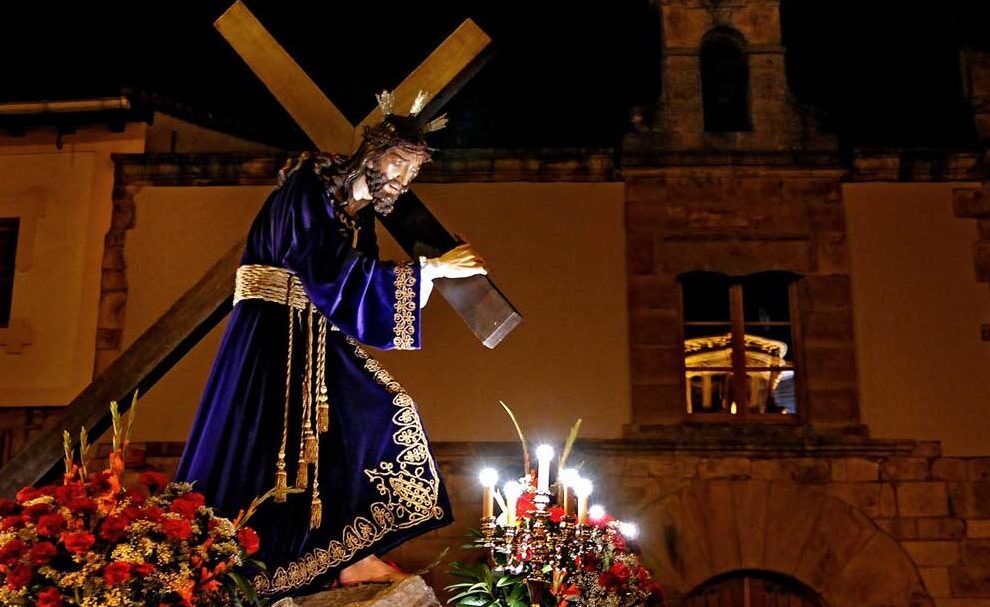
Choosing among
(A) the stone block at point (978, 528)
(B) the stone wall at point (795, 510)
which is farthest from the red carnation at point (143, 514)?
(A) the stone block at point (978, 528)

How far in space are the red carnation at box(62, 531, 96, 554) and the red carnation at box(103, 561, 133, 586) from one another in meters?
0.09

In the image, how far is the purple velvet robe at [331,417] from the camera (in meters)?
3.68

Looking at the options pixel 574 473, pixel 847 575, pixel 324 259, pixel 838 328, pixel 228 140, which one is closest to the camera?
pixel 324 259

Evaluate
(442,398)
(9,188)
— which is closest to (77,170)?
(9,188)

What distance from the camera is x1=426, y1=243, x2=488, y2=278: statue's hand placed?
13.5 feet

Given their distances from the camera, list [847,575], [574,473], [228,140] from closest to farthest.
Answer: [574,473]
[847,575]
[228,140]

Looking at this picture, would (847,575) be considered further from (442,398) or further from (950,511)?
(442,398)

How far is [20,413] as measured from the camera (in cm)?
829

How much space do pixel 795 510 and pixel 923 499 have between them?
0.98m

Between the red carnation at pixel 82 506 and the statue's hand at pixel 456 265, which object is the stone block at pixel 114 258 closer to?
the statue's hand at pixel 456 265

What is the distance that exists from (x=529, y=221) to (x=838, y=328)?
2.58 m

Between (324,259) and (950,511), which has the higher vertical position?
(324,259)

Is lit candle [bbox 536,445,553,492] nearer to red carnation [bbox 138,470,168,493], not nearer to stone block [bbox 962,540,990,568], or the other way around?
red carnation [bbox 138,470,168,493]

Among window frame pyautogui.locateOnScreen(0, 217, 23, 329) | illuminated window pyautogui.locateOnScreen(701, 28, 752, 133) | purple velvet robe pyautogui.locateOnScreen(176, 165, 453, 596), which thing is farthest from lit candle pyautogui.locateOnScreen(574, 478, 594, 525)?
window frame pyautogui.locateOnScreen(0, 217, 23, 329)
